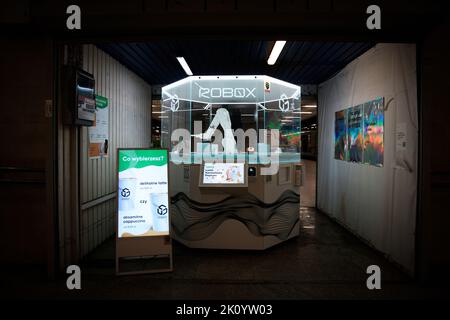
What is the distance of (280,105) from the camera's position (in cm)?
517

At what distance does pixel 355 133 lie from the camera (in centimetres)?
484

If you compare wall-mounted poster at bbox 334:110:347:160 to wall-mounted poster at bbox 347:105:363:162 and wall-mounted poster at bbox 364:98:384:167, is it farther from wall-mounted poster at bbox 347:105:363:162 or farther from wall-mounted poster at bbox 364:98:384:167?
wall-mounted poster at bbox 364:98:384:167

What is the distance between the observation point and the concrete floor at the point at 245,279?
295 centimetres

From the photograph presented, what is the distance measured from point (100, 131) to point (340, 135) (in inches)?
159

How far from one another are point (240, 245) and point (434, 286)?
221cm

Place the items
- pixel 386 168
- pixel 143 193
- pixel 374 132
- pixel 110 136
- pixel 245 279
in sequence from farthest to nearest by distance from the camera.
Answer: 1. pixel 110 136
2. pixel 374 132
3. pixel 386 168
4. pixel 143 193
5. pixel 245 279

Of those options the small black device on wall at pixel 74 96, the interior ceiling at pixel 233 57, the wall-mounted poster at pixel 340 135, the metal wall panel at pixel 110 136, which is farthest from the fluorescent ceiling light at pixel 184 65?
the wall-mounted poster at pixel 340 135

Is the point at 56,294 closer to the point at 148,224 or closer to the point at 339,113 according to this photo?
the point at 148,224

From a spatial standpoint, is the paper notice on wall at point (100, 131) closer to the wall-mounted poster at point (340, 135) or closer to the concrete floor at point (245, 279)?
the concrete floor at point (245, 279)

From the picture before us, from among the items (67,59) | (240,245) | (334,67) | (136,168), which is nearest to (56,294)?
(136,168)

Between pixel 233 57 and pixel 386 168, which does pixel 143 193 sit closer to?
pixel 233 57

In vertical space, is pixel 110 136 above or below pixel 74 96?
below

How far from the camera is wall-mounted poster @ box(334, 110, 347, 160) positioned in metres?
5.27

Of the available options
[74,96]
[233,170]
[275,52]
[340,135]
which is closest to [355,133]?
[340,135]
